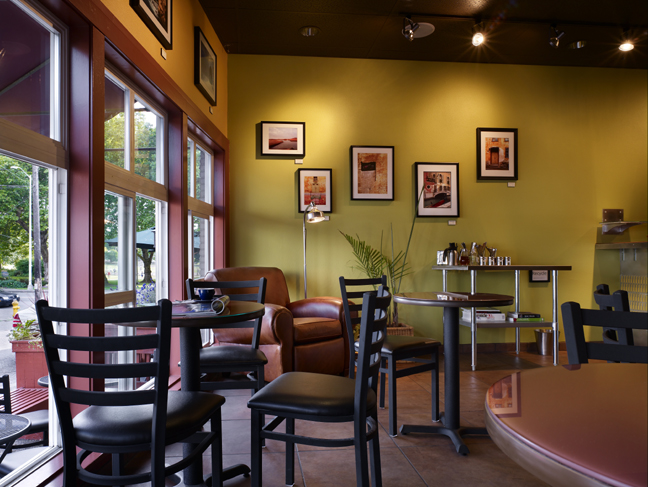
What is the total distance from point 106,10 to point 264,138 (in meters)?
2.98

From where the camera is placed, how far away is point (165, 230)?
3621 millimetres

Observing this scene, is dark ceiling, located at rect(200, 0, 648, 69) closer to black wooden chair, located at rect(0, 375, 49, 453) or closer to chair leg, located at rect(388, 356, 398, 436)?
chair leg, located at rect(388, 356, 398, 436)

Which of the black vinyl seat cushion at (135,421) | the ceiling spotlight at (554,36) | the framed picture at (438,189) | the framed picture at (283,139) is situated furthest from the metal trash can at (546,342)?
the black vinyl seat cushion at (135,421)

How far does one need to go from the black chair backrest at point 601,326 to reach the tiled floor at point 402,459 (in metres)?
1.36

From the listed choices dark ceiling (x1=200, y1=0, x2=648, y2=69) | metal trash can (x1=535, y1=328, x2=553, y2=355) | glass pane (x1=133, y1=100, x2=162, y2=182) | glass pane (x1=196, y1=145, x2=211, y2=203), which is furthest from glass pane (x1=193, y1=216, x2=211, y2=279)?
metal trash can (x1=535, y1=328, x2=553, y2=355)

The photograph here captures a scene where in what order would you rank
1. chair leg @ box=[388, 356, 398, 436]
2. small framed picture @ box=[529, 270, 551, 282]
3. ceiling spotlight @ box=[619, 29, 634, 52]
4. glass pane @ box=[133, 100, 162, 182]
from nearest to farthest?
chair leg @ box=[388, 356, 398, 436] < glass pane @ box=[133, 100, 162, 182] < ceiling spotlight @ box=[619, 29, 634, 52] < small framed picture @ box=[529, 270, 551, 282]

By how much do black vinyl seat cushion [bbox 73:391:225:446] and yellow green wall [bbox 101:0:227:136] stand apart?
6.40ft

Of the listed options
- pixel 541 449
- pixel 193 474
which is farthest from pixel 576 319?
pixel 193 474

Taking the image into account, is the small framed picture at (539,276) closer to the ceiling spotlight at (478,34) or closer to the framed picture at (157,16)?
the ceiling spotlight at (478,34)

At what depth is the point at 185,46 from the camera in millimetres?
3709

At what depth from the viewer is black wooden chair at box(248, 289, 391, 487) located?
1.70 metres

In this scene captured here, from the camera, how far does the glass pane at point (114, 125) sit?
2.67 metres

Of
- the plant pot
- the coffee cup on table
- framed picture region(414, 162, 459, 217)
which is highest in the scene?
framed picture region(414, 162, 459, 217)

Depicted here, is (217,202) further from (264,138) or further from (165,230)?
(165,230)
